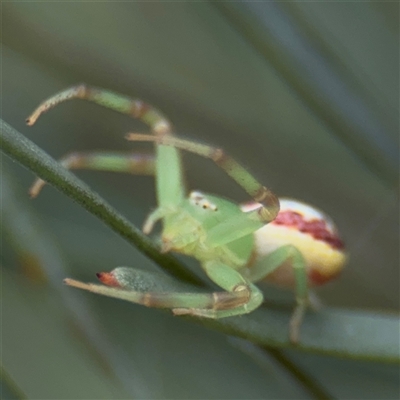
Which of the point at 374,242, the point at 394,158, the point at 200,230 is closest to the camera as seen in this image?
the point at 200,230

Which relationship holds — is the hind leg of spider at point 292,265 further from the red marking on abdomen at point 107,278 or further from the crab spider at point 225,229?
the red marking on abdomen at point 107,278

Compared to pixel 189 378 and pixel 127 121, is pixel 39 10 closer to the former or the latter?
pixel 127 121

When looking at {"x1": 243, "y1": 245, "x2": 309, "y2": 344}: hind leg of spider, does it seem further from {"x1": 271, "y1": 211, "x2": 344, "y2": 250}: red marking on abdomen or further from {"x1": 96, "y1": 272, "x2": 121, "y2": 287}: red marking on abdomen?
{"x1": 96, "y1": 272, "x2": 121, "y2": 287}: red marking on abdomen

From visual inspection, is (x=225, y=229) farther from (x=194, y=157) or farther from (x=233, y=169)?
(x=194, y=157)

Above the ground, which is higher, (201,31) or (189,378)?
(201,31)

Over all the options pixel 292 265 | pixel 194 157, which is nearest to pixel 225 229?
pixel 292 265

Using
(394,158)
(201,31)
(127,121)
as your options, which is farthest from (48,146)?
(394,158)

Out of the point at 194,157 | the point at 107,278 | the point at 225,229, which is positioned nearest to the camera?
the point at 107,278
